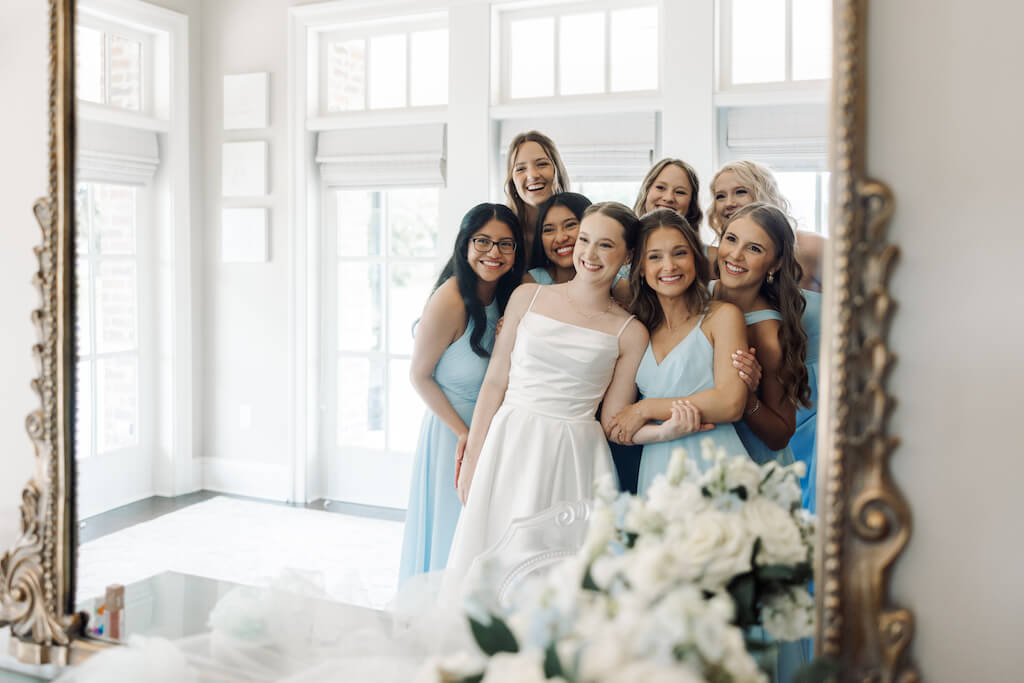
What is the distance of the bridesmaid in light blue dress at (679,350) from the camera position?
3.51 feet

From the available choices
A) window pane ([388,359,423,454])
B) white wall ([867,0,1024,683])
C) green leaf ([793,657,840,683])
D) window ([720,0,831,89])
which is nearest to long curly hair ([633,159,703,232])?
window ([720,0,831,89])

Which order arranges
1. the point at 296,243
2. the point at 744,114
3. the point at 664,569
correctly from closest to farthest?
the point at 664,569 < the point at 744,114 < the point at 296,243

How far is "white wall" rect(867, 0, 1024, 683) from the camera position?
35.0 inches

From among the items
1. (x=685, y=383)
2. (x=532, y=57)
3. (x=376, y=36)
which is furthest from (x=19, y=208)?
(x=685, y=383)

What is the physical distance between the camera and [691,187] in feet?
3.55

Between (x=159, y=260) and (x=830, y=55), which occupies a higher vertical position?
(x=830, y=55)

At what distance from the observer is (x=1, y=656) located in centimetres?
142

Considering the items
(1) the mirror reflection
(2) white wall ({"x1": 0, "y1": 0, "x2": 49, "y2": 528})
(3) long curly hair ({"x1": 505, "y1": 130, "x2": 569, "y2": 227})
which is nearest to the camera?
(1) the mirror reflection

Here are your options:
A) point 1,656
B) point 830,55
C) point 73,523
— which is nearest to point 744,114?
point 830,55

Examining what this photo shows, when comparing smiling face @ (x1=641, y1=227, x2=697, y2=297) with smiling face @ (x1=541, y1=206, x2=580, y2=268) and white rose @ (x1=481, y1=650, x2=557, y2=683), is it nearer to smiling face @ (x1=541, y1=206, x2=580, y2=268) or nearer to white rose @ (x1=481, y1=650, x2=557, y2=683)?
smiling face @ (x1=541, y1=206, x2=580, y2=268)

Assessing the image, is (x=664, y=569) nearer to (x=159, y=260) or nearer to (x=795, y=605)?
(x=795, y=605)

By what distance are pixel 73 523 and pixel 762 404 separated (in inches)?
43.9

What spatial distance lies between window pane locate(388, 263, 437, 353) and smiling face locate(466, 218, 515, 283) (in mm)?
86

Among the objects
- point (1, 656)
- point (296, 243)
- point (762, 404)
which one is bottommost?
point (1, 656)
